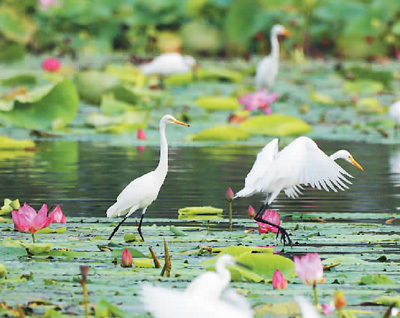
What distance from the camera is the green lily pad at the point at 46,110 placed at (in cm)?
1060

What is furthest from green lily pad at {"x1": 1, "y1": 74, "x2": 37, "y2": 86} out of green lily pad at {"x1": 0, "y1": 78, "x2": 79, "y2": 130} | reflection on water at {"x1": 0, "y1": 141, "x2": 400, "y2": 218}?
reflection on water at {"x1": 0, "y1": 141, "x2": 400, "y2": 218}

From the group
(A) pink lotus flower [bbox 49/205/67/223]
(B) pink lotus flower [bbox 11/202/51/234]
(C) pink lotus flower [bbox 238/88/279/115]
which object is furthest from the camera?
(C) pink lotus flower [bbox 238/88/279/115]

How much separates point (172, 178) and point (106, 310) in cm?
435

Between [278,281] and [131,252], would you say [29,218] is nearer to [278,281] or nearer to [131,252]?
[131,252]

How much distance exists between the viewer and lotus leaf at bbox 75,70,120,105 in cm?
1273

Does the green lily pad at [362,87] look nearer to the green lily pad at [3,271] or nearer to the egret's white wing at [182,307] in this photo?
the green lily pad at [3,271]

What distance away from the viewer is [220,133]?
1016 cm

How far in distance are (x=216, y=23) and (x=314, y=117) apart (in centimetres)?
655

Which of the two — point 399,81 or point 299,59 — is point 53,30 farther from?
point 399,81

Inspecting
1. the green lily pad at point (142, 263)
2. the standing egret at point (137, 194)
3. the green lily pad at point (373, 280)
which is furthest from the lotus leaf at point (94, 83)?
the green lily pad at point (373, 280)

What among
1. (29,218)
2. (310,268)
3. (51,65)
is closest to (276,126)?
(51,65)

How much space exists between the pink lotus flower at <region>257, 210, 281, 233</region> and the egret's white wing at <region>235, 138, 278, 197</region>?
19 cm

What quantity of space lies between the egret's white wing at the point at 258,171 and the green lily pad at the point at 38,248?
52.4 inches

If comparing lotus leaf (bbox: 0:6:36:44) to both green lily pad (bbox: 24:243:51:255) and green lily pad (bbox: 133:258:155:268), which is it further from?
green lily pad (bbox: 133:258:155:268)
